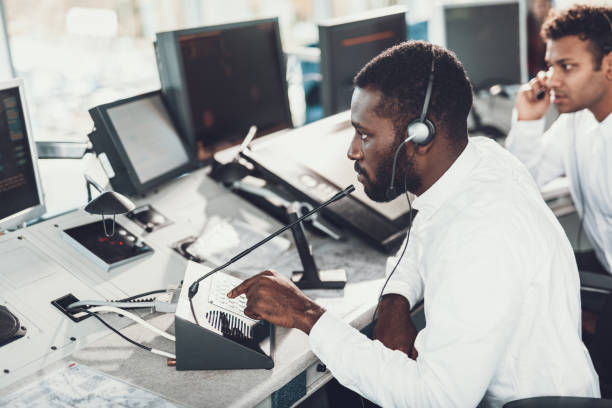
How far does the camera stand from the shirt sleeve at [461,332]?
835 mm

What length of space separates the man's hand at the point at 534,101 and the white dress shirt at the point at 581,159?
0.09 feet

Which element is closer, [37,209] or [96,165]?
[37,209]

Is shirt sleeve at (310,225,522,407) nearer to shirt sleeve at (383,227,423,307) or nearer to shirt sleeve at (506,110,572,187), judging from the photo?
shirt sleeve at (383,227,423,307)

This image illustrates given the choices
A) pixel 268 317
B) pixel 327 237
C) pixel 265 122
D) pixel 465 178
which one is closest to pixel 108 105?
pixel 265 122

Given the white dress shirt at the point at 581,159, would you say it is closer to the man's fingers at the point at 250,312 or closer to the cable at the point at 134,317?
the man's fingers at the point at 250,312

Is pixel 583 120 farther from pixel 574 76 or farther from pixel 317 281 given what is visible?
pixel 317 281

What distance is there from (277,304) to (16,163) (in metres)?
0.72

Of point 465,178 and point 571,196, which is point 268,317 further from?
point 571,196

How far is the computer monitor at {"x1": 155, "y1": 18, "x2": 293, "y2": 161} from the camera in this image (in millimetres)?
1638

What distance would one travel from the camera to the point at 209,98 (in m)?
1.71

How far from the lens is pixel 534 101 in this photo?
1.93m

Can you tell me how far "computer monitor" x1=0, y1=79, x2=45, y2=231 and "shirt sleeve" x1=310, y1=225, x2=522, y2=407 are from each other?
92cm

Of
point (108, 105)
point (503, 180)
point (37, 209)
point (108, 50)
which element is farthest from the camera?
→ point (108, 50)

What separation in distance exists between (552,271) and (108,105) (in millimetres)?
1166
